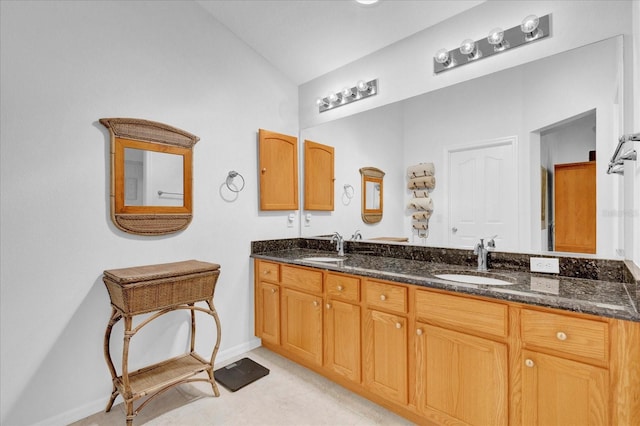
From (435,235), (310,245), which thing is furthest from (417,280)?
(310,245)

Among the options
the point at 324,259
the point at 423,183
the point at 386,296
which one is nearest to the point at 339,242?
the point at 324,259

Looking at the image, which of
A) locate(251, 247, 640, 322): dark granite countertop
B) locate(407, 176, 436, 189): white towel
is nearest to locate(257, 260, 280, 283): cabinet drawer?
locate(251, 247, 640, 322): dark granite countertop

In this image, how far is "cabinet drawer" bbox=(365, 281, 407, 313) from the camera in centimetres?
181

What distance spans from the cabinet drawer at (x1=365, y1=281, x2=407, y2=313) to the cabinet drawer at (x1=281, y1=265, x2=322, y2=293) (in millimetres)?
436

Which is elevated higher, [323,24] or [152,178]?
[323,24]

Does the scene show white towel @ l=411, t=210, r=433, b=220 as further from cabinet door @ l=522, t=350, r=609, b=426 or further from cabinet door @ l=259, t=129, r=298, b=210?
cabinet door @ l=259, t=129, r=298, b=210

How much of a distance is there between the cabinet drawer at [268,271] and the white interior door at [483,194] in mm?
1371

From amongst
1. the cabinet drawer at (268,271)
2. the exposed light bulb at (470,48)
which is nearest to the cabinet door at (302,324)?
the cabinet drawer at (268,271)

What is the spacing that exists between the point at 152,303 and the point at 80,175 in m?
0.92

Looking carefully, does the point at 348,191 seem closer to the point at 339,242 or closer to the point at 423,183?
the point at 339,242

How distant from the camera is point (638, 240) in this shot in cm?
143

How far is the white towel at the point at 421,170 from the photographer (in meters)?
2.31

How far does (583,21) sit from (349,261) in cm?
197

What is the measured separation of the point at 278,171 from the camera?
3059 mm
